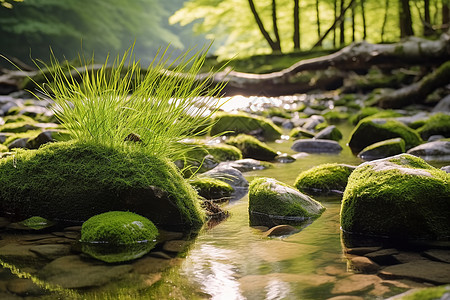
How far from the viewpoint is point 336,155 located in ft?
24.4

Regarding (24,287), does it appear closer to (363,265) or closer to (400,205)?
(363,265)

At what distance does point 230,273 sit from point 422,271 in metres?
1.07

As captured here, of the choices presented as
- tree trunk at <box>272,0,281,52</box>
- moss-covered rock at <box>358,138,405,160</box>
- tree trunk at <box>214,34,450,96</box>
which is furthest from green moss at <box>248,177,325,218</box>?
tree trunk at <box>272,0,281,52</box>

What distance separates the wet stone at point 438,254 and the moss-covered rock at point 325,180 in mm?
2007

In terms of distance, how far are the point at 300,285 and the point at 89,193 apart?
196 cm

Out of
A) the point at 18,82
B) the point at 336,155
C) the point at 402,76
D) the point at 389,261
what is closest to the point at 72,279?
the point at 389,261

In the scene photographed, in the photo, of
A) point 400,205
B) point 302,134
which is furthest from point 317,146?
point 400,205

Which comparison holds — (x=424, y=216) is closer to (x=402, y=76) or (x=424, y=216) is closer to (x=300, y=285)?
(x=300, y=285)

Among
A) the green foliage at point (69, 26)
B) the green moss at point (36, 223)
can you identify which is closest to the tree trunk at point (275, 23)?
the green foliage at point (69, 26)

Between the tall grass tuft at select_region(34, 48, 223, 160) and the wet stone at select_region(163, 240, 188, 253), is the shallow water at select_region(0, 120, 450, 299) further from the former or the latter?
the tall grass tuft at select_region(34, 48, 223, 160)

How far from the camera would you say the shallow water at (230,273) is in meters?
2.42

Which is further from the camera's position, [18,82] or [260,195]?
[18,82]

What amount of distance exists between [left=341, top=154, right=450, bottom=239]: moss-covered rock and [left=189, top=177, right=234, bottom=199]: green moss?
157cm

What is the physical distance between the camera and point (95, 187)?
3.75m
